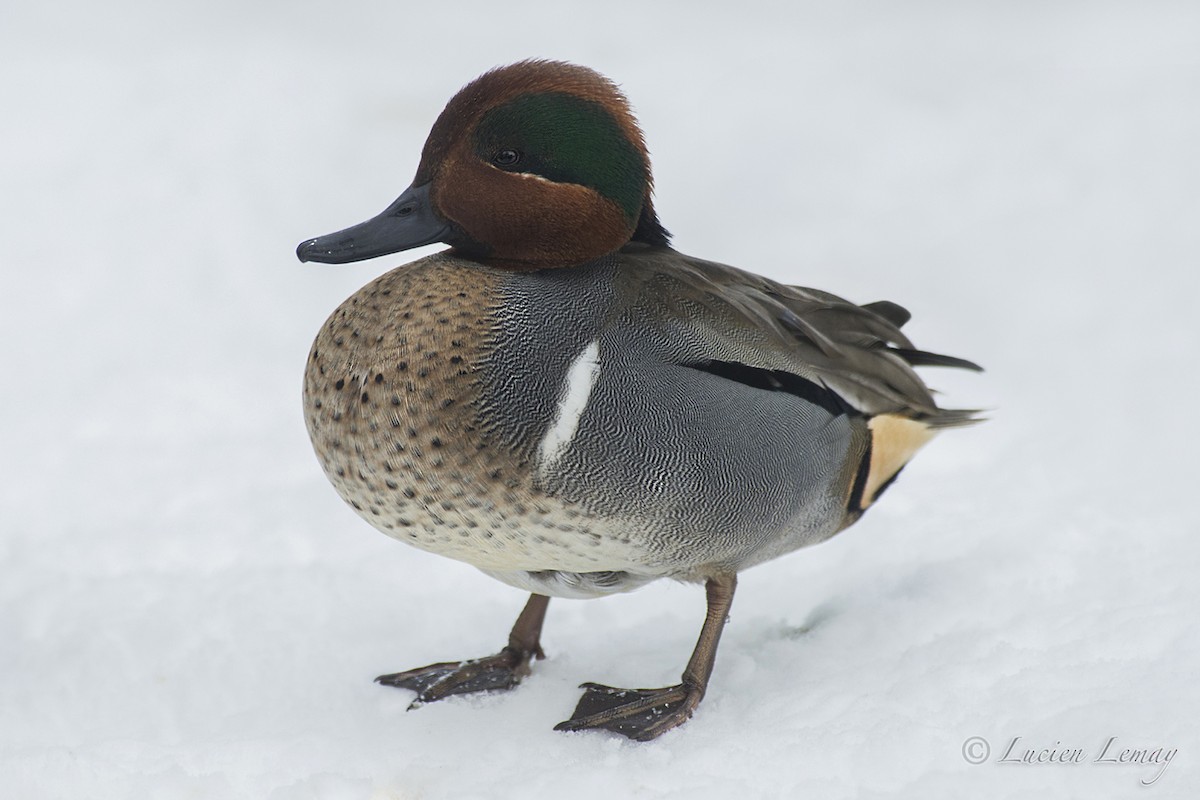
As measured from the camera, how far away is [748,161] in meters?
6.30

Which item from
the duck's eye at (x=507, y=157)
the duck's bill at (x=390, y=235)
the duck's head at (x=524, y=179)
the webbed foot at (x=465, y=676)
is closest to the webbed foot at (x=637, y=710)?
the webbed foot at (x=465, y=676)

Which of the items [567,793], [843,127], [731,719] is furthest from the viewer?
[843,127]

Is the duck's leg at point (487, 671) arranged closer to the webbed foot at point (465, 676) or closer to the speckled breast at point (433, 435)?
the webbed foot at point (465, 676)

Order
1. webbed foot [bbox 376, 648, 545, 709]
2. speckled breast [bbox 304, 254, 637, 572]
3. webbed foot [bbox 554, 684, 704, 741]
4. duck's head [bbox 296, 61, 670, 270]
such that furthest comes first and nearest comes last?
webbed foot [bbox 376, 648, 545, 709], webbed foot [bbox 554, 684, 704, 741], duck's head [bbox 296, 61, 670, 270], speckled breast [bbox 304, 254, 637, 572]

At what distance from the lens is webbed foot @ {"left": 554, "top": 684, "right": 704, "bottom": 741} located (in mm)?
2846

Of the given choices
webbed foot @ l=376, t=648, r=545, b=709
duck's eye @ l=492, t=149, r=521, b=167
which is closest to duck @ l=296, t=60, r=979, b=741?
duck's eye @ l=492, t=149, r=521, b=167

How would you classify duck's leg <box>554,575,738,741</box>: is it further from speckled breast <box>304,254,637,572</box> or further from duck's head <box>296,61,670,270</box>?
duck's head <box>296,61,670,270</box>

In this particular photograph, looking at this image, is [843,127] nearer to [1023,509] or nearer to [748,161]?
[748,161]

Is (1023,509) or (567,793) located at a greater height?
(1023,509)

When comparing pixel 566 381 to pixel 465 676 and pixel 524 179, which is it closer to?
pixel 524 179

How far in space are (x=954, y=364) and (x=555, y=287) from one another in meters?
1.14

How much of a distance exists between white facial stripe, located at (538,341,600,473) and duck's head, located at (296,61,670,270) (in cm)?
26

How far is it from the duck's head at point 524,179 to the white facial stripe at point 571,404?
26 centimetres

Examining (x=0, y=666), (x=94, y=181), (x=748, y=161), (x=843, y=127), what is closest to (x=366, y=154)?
(x=94, y=181)
